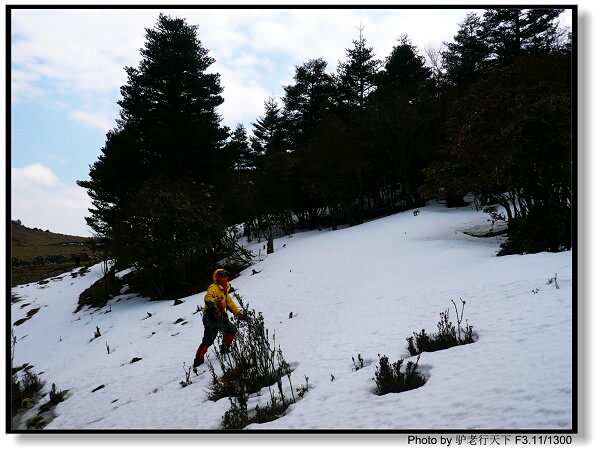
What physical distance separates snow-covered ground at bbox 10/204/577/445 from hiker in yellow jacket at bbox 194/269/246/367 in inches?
23.9

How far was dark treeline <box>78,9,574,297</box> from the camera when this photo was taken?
928 cm

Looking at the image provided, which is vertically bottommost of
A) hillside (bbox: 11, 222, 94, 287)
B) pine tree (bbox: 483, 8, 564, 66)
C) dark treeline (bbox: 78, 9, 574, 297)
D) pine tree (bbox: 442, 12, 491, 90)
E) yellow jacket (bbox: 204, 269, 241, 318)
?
hillside (bbox: 11, 222, 94, 287)

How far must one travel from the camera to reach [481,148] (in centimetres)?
1045

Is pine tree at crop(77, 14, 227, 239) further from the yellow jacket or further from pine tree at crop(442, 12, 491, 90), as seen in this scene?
pine tree at crop(442, 12, 491, 90)

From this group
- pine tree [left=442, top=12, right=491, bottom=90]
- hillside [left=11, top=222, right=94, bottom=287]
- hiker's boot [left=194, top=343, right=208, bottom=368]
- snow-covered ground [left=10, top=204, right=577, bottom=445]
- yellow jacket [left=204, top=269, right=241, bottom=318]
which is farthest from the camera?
pine tree [left=442, top=12, right=491, bottom=90]

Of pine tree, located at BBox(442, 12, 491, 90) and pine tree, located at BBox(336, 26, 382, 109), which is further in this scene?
pine tree, located at BBox(336, 26, 382, 109)

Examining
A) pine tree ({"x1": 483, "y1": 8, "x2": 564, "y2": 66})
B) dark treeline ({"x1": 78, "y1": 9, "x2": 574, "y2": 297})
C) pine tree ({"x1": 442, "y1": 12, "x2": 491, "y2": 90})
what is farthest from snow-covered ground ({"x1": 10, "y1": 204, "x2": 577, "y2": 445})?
pine tree ({"x1": 442, "y1": 12, "x2": 491, "y2": 90})

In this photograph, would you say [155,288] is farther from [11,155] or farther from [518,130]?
[518,130]

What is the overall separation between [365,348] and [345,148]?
18395 mm

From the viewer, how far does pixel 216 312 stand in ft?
19.8

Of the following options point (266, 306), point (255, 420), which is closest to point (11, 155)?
point (255, 420)

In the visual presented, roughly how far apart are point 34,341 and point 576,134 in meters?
15.4

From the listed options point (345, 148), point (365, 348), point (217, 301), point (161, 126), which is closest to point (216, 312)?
point (217, 301)

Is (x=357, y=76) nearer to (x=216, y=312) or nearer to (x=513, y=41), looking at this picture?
(x=513, y=41)
